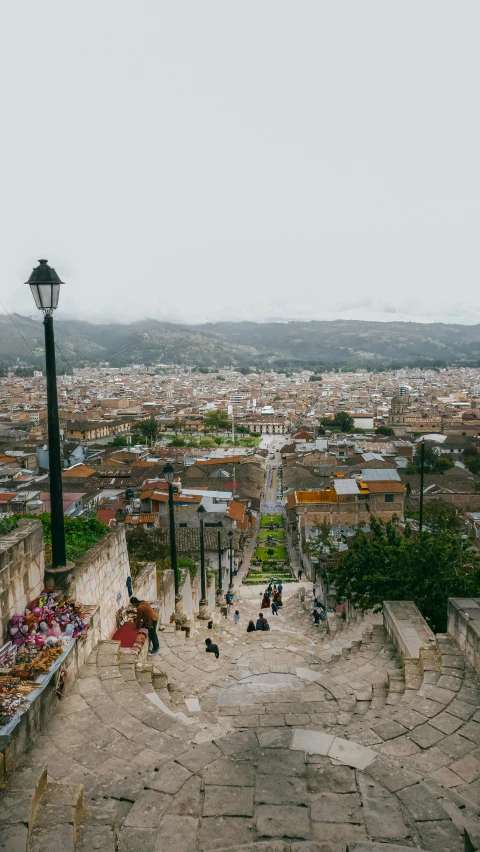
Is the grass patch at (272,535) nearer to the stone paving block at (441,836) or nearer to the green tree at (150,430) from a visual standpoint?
the stone paving block at (441,836)

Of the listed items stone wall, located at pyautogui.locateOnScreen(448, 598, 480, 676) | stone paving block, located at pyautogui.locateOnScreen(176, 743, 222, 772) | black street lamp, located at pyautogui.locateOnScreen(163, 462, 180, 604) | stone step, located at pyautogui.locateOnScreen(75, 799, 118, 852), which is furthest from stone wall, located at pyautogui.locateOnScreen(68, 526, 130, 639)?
stone wall, located at pyautogui.locateOnScreen(448, 598, 480, 676)

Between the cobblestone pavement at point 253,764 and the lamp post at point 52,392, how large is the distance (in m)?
1.55

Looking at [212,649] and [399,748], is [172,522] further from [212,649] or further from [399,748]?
[399,748]

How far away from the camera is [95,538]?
9133 mm

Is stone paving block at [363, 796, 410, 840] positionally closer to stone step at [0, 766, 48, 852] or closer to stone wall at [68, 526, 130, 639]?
stone step at [0, 766, 48, 852]

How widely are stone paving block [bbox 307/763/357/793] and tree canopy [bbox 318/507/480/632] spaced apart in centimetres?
701

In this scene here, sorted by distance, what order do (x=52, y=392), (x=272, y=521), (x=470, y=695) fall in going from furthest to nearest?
(x=272, y=521) → (x=52, y=392) → (x=470, y=695)

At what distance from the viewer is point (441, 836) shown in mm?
3676

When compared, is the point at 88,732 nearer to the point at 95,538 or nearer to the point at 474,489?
the point at 95,538

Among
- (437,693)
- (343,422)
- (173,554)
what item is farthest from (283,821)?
(343,422)

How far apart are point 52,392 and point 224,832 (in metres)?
4.97

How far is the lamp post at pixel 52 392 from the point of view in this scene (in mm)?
6359

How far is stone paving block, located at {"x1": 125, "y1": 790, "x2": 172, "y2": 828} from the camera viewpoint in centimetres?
385

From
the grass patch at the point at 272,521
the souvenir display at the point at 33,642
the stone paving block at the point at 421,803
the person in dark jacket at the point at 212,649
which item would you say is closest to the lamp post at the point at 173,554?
the person in dark jacket at the point at 212,649
